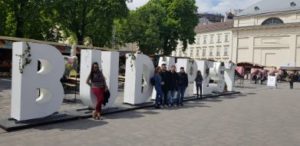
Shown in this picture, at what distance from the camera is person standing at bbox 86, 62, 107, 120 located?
12.5 m

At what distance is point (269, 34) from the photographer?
243ft

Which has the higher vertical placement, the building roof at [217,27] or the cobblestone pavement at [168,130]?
the building roof at [217,27]

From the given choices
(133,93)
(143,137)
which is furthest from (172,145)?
(133,93)

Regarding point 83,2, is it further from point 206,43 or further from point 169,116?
point 206,43

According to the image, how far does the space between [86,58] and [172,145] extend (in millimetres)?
5774

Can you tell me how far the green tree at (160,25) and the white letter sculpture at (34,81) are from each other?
42.7m

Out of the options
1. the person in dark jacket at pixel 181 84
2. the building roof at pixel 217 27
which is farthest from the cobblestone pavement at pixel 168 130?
the building roof at pixel 217 27

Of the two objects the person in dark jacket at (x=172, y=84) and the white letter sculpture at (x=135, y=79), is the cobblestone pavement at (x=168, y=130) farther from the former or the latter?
the person in dark jacket at (x=172, y=84)

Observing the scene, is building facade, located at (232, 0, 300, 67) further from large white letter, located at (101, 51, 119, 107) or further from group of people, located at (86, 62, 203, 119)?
large white letter, located at (101, 51, 119, 107)

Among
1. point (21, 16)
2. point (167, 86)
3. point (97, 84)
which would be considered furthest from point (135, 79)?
point (21, 16)

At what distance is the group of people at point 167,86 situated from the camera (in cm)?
1656

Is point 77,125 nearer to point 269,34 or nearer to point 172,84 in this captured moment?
point 172,84

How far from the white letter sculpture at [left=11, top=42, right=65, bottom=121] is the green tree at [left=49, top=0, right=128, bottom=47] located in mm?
22964

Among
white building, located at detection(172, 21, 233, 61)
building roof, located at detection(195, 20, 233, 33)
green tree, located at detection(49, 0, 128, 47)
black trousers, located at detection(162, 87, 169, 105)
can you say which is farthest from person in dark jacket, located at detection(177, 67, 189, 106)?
building roof, located at detection(195, 20, 233, 33)
